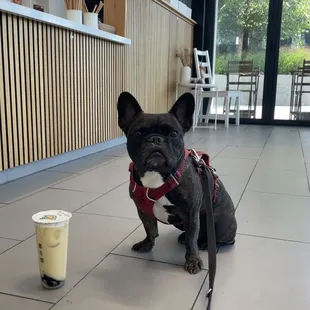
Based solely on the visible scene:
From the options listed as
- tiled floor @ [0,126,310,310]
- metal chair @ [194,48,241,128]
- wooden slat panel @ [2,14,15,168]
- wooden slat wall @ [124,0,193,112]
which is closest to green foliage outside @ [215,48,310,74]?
metal chair @ [194,48,241,128]

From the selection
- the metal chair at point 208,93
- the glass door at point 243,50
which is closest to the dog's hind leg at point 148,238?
the metal chair at point 208,93

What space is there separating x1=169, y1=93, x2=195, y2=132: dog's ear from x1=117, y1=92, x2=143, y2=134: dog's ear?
132mm

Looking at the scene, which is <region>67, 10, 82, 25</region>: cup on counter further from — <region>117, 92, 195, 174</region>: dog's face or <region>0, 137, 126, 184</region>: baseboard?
<region>117, 92, 195, 174</region>: dog's face

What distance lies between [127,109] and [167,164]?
0.28 metres

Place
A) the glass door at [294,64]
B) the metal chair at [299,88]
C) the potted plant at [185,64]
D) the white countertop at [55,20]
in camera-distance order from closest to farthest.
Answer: the white countertop at [55,20] < the potted plant at [185,64] < the glass door at [294,64] < the metal chair at [299,88]

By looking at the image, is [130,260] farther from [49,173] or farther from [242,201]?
[49,173]

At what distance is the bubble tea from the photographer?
1.23m

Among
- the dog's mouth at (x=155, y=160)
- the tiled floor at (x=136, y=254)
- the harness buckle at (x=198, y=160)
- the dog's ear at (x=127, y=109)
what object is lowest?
the tiled floor at (x=136, y=254)

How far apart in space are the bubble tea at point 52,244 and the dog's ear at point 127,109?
1.30 feet

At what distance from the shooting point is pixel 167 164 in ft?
4.28

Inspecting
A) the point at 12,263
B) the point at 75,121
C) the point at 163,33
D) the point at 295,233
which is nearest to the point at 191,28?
the point at 163,33

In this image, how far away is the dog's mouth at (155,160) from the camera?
4.16ft

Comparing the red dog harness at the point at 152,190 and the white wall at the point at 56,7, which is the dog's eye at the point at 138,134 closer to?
the red dog harness at the point at 152,190

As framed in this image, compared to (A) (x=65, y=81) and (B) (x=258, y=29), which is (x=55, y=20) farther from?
(B) (x=258, y=29)
